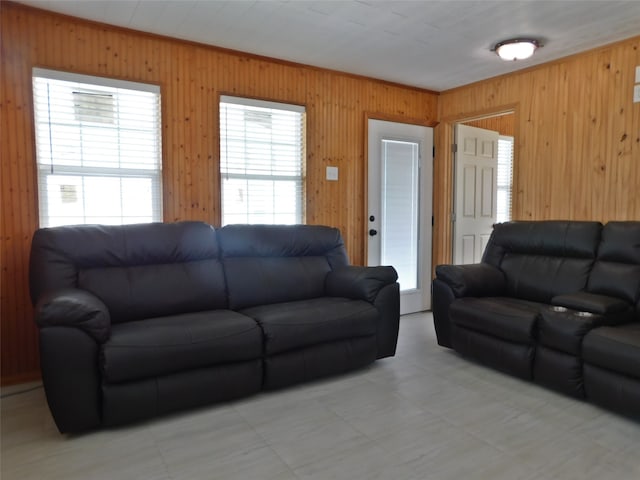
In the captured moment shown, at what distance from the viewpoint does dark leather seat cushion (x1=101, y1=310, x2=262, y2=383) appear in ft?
7.33

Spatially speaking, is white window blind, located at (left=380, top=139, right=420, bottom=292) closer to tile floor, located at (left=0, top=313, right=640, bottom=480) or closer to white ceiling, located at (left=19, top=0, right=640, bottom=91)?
white ceiling, located at (left=19, top=0, right=640, bottom=91)

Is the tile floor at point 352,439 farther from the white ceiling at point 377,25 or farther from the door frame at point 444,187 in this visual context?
the white ceiling at point 377,25

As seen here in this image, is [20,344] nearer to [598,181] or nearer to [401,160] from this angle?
[401,160]

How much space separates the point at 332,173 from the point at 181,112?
1.51 m

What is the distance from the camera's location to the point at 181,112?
339 cm

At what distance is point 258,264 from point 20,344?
5.58 ft

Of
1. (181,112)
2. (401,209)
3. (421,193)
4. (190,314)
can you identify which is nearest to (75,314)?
(190,314)

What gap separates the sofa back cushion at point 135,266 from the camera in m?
2.68

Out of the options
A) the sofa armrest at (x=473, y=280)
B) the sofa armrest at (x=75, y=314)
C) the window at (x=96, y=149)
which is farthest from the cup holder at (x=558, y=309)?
the window at (x=96, y=149)

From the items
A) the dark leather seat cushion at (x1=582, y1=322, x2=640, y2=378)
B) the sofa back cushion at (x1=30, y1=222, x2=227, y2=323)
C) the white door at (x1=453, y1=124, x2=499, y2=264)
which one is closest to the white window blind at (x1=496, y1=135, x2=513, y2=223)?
the white door at (x1=453, y1=124, x2=499, y2=264)

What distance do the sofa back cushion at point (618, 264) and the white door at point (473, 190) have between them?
1.72 m

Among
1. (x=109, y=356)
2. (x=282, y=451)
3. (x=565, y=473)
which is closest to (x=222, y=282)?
(x=109, y=356)

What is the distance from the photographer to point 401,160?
15.3 feet

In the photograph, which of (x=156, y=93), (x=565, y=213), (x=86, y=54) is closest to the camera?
(x=86, y=54)
